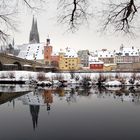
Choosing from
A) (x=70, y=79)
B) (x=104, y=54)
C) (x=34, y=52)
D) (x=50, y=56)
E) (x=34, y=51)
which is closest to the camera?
(x=70, y=79)

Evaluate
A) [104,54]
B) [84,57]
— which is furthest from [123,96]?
[84,57]

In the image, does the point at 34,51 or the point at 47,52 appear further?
the point at 34,51

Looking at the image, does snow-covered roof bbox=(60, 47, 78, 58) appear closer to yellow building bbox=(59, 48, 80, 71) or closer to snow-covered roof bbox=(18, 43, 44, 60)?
yellow building bbox=(59, 48, 80, 71)

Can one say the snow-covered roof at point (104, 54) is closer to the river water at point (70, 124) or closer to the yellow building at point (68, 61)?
the yellow building at point (68, 61)

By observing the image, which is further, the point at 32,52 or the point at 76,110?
the point at 32,52

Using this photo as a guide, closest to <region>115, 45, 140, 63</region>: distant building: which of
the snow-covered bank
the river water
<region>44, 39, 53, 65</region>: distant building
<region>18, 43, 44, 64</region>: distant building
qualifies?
<region>44, 39, 53, 65</region>: distant building

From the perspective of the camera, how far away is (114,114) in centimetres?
1521

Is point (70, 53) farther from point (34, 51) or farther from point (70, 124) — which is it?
point (70, 124)

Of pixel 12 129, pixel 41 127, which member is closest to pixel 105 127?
pixel 41 127

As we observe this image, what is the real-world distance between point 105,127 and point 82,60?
327 ft

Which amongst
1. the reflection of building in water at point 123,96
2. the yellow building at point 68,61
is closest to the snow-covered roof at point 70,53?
the yellow building at point 68,61

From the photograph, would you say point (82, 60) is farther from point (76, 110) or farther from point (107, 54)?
point (76, 110)

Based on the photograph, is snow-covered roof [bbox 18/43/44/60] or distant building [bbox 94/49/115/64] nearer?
snow-covered roof [bbox 18/43/44/60]

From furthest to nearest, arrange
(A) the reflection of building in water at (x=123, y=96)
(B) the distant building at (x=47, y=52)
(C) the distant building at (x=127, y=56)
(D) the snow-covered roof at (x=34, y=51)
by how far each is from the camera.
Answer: (C) the distant building at (x=127, y=56) → (D) the snow-covered roof at (x=34, y=51) → (B) the distant building at (x=47, y=52) → (A) the reflection of building in water at (x=123, y=96)
